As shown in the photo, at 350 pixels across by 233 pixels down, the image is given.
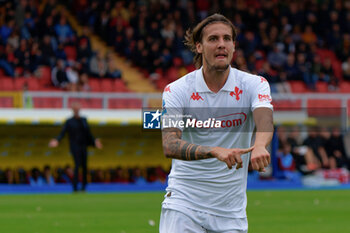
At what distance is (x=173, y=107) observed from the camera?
486 centimetres

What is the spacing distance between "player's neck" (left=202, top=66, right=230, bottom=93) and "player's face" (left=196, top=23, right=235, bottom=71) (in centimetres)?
11

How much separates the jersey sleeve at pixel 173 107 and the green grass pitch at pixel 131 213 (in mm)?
5788

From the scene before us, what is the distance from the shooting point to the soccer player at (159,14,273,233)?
15.9 ft

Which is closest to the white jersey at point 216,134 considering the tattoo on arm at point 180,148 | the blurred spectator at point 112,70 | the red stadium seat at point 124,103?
the tattoo on arm at point 180,148

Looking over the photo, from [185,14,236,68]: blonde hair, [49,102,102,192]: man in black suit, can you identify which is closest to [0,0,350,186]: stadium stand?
[49,102,102,192]: man in black suit

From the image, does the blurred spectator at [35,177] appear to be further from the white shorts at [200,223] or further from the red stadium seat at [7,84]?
the white shorts at [200,223]

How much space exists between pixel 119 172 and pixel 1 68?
487 centimetres

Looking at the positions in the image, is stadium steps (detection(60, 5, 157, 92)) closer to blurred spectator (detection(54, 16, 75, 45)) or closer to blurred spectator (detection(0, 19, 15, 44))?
blurred spectator (detection(54, 16, 75, 45))

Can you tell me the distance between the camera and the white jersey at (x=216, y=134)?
491 centimetres

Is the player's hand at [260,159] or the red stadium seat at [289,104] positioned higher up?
the player's hand at [260,159]

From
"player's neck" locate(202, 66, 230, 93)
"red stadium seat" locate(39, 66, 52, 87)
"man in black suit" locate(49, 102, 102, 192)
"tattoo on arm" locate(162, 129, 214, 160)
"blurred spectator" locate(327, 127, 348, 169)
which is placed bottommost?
"blurred spectator" locate(327, 127, 348, 169)

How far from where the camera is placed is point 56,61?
2316cm

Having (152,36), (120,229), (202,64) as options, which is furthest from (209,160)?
(152,36)

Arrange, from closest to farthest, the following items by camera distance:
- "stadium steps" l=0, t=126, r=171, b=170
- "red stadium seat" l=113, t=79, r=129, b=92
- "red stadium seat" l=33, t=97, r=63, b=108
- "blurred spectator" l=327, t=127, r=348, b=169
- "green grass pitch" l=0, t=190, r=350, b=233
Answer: "green grass pitch" l=0, t=190, r=350, b=233 < "red stadium seat" l=33, t=97, r=63, b=108 < "stadium steps" l=0, t=126, r=171, b=170 < "blurred spectator" l=327, t=127, r=348, b=169 < "red stadium seat" l=113, t=79, r=129, b=92
